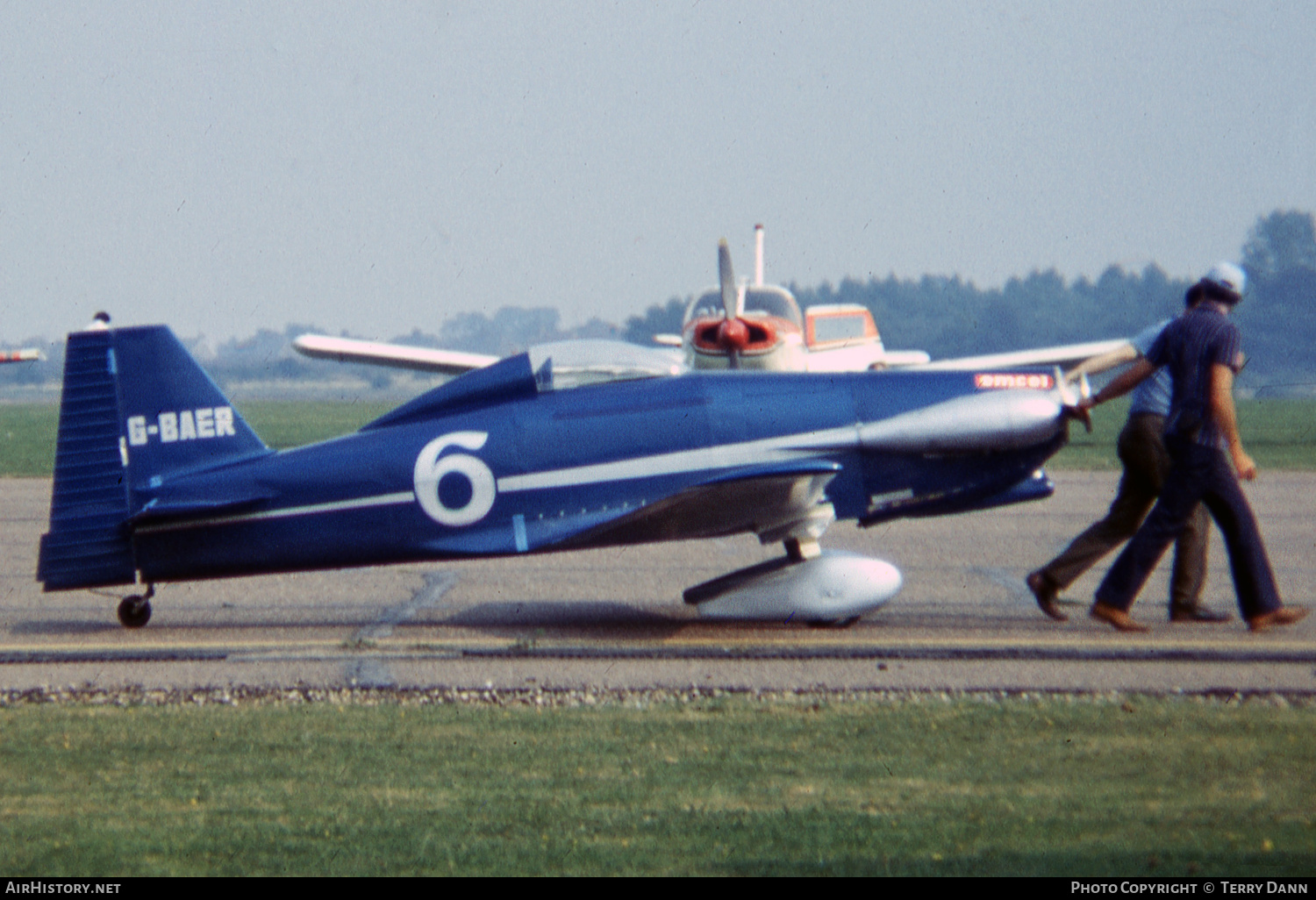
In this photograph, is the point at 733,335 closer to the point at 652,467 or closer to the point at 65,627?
the point at 652,467

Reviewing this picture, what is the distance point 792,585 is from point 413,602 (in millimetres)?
2749

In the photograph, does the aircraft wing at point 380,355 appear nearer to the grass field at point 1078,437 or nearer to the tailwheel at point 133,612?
the grass field at point 1078,437

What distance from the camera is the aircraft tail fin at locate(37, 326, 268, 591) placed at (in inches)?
320

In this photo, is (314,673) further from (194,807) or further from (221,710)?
(194,807)

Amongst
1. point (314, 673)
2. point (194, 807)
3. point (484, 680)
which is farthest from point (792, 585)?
point (194, 807)

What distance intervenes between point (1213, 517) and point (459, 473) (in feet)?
13.3

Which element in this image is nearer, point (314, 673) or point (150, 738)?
point (150, 738)

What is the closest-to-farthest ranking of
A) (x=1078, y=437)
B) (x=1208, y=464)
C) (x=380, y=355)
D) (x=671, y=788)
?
(x=671, y=788)
(x=1208, y=464)
(x=380, y=355)
(x=1078, y=437)

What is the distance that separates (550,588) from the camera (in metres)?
9.84

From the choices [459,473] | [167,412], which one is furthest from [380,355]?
[459,473]

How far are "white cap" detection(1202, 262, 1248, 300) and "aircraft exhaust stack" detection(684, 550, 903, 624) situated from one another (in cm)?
232

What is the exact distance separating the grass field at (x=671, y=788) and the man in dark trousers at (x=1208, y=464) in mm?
1427

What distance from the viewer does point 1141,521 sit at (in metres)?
7.87

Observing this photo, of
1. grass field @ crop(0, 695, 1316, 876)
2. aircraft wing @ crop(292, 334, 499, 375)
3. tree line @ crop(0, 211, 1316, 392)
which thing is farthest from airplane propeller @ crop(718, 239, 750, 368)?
tree line @ crop(0, 211, 1316, 392)
